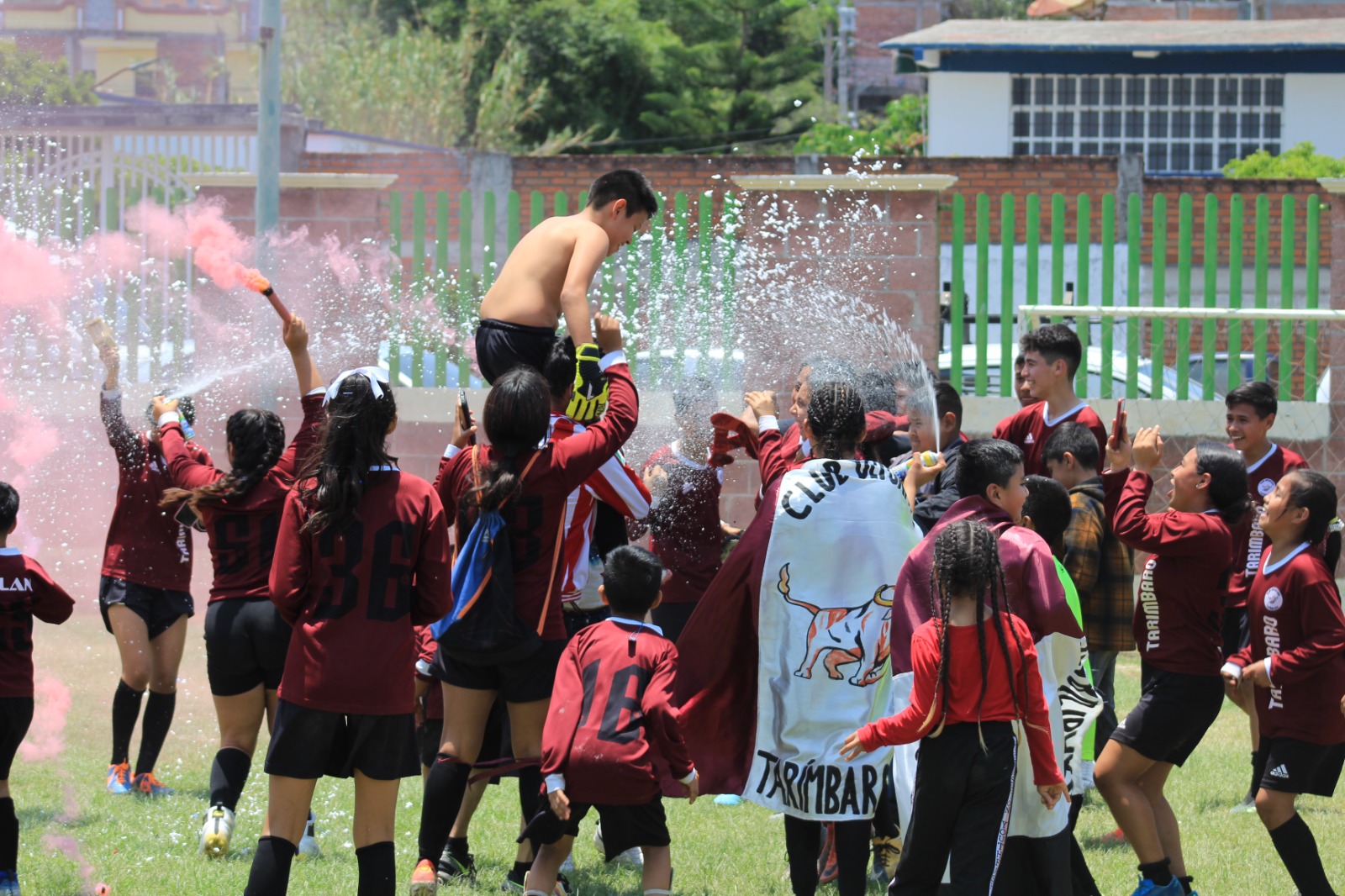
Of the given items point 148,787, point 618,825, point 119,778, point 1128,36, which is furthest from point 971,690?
point 1128,36

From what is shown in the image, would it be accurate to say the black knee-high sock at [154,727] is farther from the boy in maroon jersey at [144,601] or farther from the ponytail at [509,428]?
the ponytail at [509,428]

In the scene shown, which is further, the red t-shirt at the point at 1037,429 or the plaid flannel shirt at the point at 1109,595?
the red t-shirt at the point at 1037,429

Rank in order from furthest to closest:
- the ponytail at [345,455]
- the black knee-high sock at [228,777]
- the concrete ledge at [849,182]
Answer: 1. the concrete ledge at [849,182]
2. the black knee-high sock at [228,777]
3. the ponytail at [345,455]

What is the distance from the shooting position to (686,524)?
6.42m

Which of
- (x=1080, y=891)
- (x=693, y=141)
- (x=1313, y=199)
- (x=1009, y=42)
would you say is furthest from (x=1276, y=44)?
(x=1080, y=891)

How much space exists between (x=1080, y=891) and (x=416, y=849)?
2329 millimetres

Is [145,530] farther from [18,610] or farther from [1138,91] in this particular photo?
[1138,91]

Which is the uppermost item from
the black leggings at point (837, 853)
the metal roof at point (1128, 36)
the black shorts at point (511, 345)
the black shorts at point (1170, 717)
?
the metal roof at point (1128, 36)

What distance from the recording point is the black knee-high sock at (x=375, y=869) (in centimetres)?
426

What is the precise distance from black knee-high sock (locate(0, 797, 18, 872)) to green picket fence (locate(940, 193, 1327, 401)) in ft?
22.3

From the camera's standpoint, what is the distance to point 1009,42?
86.1ft

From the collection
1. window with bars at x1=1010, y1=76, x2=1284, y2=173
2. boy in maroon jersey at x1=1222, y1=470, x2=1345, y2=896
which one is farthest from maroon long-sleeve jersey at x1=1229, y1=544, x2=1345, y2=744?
window with bars at x1=1010, y1=76, x2=1284, y2=173

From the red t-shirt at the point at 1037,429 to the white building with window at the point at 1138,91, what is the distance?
2114 centimetres

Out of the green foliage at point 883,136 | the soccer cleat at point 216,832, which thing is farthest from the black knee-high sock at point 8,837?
the green foliage at point 883,136
